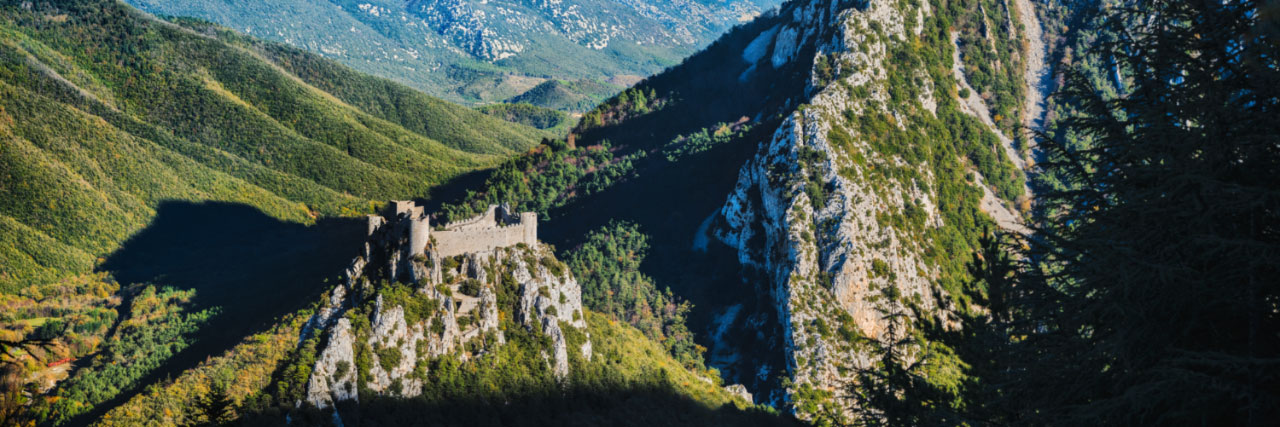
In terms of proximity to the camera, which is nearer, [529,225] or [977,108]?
[529,225]

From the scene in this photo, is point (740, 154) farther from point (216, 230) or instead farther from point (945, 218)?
point (216, 230)

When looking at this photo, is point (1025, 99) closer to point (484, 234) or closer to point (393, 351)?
point (484, 234)

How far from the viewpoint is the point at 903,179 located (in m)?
93.2

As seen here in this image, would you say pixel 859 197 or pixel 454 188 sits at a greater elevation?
pixel 454 188

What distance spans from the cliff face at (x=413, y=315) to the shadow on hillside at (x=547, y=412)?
4.21 feet

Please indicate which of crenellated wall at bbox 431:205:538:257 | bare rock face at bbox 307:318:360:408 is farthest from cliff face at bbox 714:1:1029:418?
bare rock face at bbox 307:318:360:408

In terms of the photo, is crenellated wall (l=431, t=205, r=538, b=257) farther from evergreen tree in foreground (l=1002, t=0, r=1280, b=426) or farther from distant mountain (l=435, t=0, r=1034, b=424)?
evergreen tree in foreground (l=1002, t=0, r=1280, b=426)

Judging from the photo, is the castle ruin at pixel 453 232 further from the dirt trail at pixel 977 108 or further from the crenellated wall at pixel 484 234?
the dirt trail at pixel 977 108

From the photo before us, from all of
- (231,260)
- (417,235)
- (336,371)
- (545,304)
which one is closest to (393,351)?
(336,371)

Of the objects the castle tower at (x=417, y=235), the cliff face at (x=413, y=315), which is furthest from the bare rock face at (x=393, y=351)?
the castle tower at (x=417, y=235)

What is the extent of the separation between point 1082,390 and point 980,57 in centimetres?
13278

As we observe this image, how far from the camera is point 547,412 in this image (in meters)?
58.4

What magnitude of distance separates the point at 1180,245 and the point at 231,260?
168228 millimetres

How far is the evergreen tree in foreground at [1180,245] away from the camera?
8688mm
